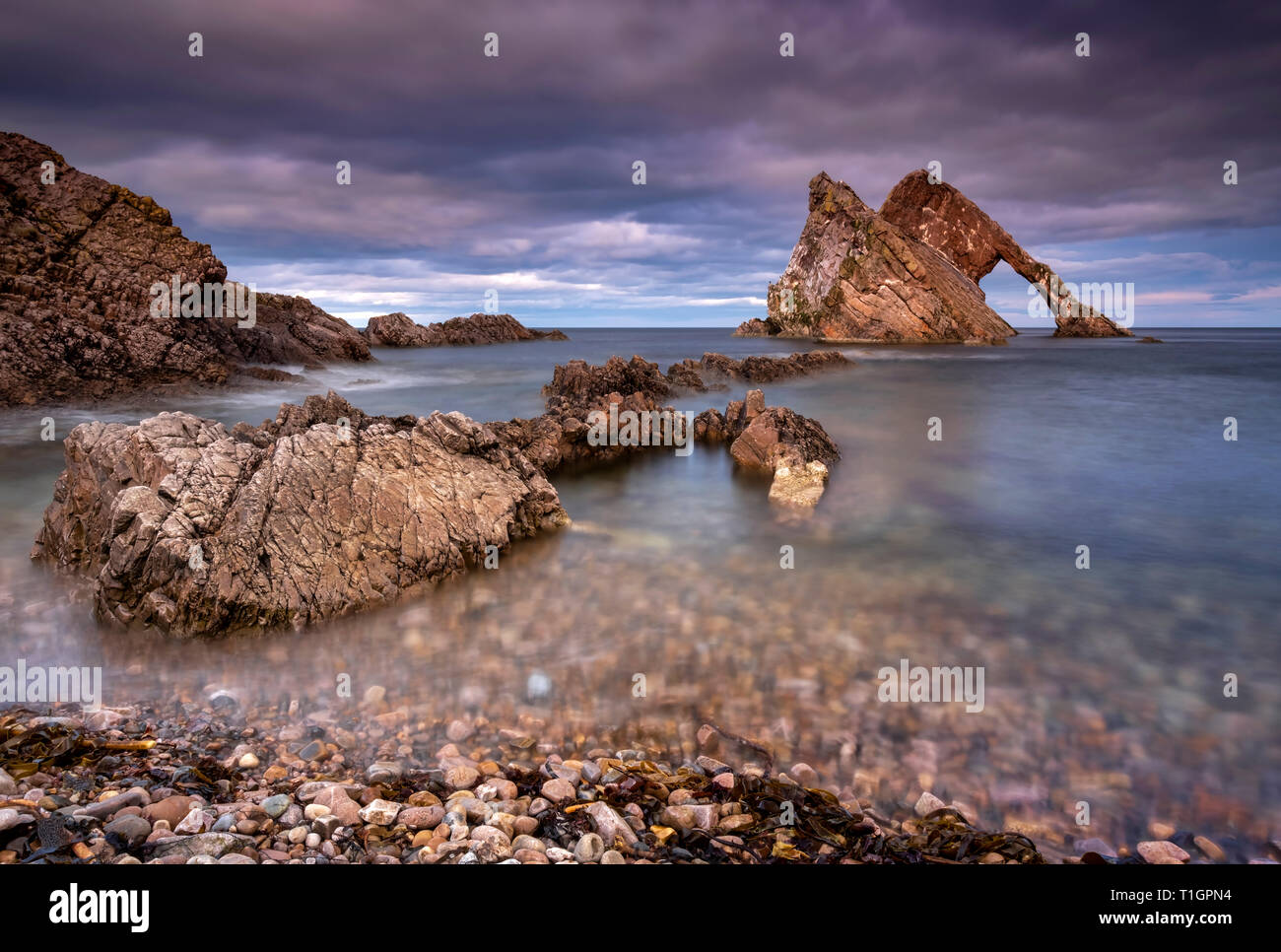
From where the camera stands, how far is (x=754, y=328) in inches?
3425

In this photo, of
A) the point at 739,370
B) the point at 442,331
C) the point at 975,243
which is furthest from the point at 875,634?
the point at 975,243

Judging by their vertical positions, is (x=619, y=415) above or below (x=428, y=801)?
above

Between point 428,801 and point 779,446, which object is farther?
point 779,446

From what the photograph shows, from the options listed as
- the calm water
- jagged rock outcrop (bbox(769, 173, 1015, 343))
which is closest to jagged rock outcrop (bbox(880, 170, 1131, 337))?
jagged rock outcrop (bbox(769, 173, 1015, 343))

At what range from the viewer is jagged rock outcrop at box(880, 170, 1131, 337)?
7281 cm

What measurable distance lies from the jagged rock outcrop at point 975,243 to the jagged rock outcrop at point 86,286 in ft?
246

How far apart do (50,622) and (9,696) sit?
119 cm

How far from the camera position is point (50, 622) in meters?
5.68

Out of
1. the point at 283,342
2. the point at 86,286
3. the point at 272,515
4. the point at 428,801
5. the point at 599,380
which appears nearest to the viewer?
the point at 428,801

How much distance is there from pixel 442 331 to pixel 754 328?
43.8 metres

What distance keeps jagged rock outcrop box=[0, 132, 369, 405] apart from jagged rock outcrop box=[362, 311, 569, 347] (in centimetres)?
3769

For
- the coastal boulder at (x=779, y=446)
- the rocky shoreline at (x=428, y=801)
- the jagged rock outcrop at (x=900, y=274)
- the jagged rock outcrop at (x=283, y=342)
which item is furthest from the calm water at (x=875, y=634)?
the jagged rock outcrop at (x=900, y=274)

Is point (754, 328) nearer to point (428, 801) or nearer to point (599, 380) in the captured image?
point (599, 380)
